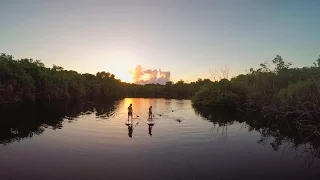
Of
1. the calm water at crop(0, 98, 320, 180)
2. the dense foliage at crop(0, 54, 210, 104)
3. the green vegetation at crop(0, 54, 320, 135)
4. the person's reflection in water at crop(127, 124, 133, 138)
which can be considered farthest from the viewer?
the dense foliage at crop(0, 54, 210, 104)

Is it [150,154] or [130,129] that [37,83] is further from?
[150,154]

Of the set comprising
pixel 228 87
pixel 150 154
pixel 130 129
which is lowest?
pixel 150 154

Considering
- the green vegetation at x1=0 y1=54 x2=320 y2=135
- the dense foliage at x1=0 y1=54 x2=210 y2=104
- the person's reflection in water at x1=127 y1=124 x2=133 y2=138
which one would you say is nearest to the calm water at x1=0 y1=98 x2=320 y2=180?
the person's reflection in water at x1=127 y1=124 x2=133 y2=138

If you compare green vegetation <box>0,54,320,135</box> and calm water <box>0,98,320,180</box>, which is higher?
green vegetation <box>0,54,320,135</box>

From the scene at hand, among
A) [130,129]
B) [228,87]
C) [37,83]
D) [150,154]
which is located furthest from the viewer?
[37,83]

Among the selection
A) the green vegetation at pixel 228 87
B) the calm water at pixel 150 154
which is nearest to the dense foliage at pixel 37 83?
the green vegetation at pixel 228 87

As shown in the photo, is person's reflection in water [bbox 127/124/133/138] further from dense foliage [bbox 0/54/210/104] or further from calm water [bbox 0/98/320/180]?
dense foliage [bbox 0/54/210/104]

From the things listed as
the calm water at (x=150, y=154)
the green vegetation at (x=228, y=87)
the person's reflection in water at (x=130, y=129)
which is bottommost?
the calm water at (x=150, y=154)

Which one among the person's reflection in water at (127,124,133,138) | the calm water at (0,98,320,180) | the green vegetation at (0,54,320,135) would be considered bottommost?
the calm water at (0,98,320,180)

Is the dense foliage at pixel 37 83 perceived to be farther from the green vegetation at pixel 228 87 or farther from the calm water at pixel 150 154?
the calm water at pixel 150 154

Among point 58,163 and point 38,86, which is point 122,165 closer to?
point 58,163

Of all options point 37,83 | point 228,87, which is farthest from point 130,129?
point 37,83

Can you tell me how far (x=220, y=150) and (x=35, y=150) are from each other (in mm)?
15713

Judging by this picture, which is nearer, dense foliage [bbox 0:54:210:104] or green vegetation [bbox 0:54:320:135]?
green vegetation [bbox 0:54:320:135]
